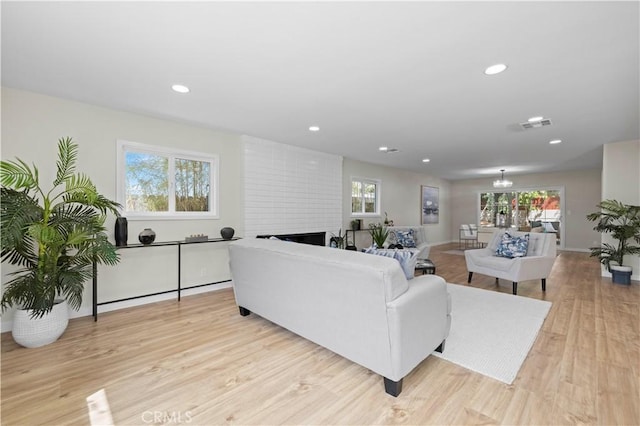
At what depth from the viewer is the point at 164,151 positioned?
3.91m

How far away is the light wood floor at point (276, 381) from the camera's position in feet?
→ 5.51

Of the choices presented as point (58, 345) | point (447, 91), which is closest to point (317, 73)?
point (447, 91)

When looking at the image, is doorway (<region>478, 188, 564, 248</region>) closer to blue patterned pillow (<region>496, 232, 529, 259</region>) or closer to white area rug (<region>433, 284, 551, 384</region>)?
blue patterned pillow (<region>496, 232, 529, 259</region>)

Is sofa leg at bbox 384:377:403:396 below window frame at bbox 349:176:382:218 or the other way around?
below

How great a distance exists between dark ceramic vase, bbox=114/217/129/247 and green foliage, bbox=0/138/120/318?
0.44 metres

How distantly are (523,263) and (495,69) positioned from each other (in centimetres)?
275

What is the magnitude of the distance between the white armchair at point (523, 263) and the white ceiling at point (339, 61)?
5.53ft

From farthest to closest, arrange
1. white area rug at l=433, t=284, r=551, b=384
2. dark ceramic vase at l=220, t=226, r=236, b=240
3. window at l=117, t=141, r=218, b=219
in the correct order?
dark ceramic vase at l=220, t=226, r=236, b=240 → window at l=117, t=141, r=218, b=219 → white area rug at l=433, t=284, r=551, b=384

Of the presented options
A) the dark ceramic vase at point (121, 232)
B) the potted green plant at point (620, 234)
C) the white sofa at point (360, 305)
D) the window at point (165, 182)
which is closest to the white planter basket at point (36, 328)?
the dark ceramic vase at point (121, 232)

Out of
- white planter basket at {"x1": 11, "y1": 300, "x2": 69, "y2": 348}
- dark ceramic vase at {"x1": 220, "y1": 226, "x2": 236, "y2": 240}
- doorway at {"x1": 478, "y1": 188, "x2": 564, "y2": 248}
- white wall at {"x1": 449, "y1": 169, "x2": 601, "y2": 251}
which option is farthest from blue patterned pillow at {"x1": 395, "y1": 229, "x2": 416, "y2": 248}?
white wall at {"x1": 449, "y1": 169, "x2": 601, "y2": 251}

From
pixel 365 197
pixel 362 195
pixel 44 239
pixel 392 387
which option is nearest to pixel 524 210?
pixel 365 197

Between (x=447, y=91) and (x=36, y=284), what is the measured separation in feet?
13.5

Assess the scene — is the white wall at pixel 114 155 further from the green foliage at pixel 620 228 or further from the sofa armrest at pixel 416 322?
the green foliage at pixel 620 228

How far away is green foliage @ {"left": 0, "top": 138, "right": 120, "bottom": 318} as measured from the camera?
7.60 feet
